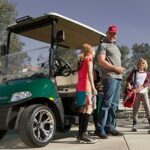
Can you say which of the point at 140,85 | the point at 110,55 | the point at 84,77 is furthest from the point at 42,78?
the point at 140,85

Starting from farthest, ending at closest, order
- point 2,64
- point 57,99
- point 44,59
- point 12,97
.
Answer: point 2,64 → point 44,59 → point 57,99 → point 12,97

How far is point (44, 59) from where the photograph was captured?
7.62 metres

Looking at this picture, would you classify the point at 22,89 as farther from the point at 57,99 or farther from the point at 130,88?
the point at 130,88

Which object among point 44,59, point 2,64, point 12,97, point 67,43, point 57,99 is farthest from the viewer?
point 67,43

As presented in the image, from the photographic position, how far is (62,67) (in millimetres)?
7898

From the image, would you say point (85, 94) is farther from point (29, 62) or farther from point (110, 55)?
point (29, 62)

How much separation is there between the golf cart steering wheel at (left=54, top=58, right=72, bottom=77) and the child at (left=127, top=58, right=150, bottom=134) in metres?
1.48

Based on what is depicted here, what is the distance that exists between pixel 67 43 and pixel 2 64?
1.45 metres

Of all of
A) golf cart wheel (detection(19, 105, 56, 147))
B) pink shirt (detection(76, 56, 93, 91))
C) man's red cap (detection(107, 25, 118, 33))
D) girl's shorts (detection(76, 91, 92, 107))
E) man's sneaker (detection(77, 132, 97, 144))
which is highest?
man's red cap (detection(107, 25, 118, 33))

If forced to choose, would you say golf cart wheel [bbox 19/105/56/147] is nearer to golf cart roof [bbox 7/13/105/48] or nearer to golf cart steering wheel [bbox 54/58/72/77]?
golf cart steering wheel [bbox 54/58/72/77]

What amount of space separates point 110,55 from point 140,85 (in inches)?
53.7

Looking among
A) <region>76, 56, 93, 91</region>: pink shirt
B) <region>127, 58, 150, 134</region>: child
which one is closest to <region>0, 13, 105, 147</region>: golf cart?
<region>76, 56, 93, 91</region>: pink shirt

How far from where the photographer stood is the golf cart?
21.6 feet

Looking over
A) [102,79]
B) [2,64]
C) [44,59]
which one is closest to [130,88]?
[102,79]
